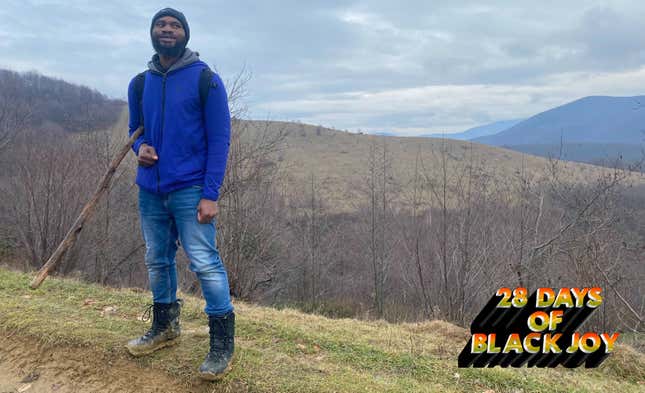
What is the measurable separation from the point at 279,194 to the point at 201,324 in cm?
1090

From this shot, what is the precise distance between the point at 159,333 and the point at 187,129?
5.33ft

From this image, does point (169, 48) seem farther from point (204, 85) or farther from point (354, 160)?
point (354, 160)

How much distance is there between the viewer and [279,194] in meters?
14.8

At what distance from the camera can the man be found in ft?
8.75

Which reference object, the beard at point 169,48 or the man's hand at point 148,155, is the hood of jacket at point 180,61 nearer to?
the beard at point 169,48

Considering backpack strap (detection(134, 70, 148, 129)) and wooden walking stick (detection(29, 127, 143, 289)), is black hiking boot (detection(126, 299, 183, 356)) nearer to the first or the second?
wooden walking stick (detection(29, 127, 143, 289))

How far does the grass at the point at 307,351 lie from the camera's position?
295cm

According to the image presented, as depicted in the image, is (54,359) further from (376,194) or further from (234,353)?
(376,194)

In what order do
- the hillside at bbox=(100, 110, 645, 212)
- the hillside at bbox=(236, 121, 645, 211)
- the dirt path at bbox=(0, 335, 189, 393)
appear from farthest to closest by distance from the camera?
1. the hillside at bbox=(236, 121, 645, 211)
2. the hillside at bbox=(100, 110, 645, 212)
3. the dirt path at bbox=(0, 335, 189, 393)

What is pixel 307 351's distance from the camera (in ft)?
11.3

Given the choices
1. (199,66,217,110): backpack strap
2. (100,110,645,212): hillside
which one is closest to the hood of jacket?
(199,66,217,110): backpack strap

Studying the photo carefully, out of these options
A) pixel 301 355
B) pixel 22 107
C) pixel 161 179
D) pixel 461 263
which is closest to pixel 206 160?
pixel 161 179

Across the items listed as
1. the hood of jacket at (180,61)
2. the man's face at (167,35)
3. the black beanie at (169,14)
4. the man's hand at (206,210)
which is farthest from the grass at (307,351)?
the black beanie at (169,14)

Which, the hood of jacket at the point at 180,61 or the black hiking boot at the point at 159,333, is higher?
the hood of jacket at the point at 180,61
